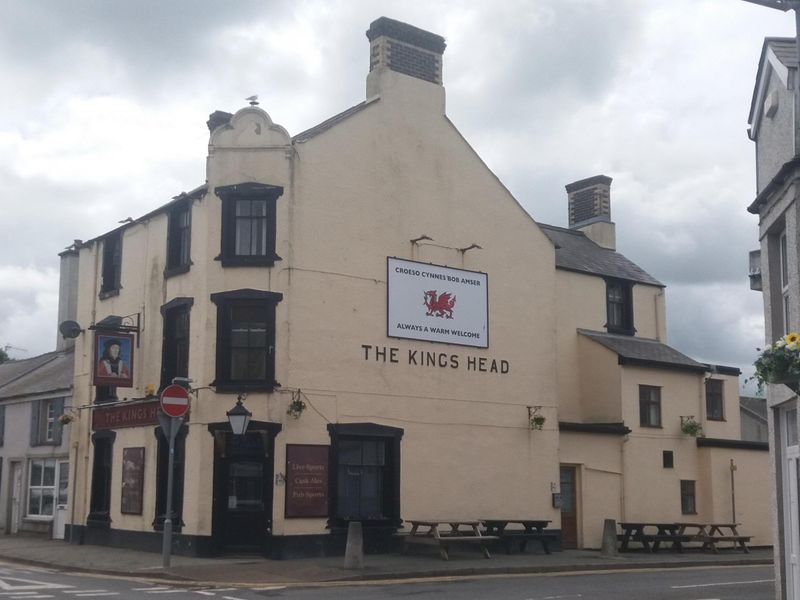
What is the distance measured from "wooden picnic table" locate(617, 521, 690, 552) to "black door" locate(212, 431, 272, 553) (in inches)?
416

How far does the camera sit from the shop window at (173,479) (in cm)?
2291

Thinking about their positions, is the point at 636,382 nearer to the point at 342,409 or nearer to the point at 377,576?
the point at 342,409

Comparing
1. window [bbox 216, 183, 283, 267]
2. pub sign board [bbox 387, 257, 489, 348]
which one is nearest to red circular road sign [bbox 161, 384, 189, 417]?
window [bbox 216, 183, 283, 267]

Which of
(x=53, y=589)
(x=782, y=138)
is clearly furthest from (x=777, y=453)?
(x=53, y=589)

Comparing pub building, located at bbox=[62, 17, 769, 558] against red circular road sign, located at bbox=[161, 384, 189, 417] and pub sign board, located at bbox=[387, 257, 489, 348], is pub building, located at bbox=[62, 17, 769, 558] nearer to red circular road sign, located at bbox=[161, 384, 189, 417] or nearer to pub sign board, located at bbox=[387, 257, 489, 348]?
pub sign board, located at bbox=[387, 257, 489, 348]

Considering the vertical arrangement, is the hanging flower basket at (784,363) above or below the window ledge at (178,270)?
below

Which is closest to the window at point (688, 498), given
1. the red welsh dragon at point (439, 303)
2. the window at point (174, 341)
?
the red welsh dragon at point (439, 303)

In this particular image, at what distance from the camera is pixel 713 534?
29.7 m

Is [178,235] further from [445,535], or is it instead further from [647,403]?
[647,403]

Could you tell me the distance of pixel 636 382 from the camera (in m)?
29.9

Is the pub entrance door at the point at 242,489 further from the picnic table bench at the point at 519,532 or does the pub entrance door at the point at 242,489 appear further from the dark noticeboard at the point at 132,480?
the picnic table bench at the point at 519,532

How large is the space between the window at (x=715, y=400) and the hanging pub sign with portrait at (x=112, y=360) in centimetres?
1808

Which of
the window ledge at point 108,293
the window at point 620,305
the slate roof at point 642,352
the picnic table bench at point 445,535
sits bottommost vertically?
the picnic table bench at point 445,535

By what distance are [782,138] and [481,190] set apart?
14.0 m
